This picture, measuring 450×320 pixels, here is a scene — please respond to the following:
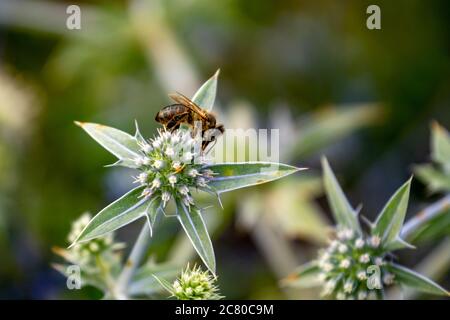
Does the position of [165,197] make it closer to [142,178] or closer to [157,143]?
[142,178]

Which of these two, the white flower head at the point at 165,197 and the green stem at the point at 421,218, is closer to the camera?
the white flower head at the point at 165,197

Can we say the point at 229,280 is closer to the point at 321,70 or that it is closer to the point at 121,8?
the point at 321,70

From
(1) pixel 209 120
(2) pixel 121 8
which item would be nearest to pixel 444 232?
(1) pixel 209 120

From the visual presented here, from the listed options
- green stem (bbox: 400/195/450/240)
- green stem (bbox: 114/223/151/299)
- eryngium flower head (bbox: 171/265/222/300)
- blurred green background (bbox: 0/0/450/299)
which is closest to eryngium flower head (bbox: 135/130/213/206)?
green stem (bbox: 114/223/151/299)

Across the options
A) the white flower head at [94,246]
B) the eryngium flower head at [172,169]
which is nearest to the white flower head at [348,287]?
the eryngium flower head at [172,169]

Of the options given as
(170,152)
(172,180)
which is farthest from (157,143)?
(172,180)

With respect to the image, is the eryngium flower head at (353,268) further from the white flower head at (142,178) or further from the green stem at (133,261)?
the white flower head at (142,178)

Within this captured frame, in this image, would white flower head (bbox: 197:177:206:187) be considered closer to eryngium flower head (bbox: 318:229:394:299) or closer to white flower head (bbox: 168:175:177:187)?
white flower head (bbox: 168:175:177:187)
